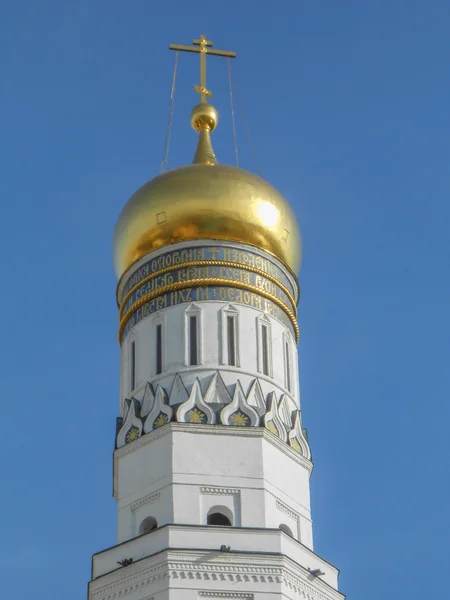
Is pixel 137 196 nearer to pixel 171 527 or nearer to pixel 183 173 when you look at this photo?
pixel 183 173

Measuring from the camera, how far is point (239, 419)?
65.8 ft

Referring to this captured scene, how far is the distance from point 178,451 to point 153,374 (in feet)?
4.81

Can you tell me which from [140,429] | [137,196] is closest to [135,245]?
[137,196]

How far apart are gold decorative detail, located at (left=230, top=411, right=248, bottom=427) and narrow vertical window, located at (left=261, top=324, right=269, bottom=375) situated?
0.86 metres

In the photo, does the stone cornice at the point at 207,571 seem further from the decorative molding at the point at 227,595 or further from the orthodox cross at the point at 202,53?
the orthodox cross at the point at 202,53

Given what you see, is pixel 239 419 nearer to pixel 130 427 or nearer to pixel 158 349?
pixel 130 427

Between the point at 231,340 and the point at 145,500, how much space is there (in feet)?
8.23

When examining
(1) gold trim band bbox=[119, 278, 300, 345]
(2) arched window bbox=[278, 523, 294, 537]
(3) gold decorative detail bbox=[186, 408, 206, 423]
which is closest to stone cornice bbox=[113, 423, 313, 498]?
(3) gold decorative detail bbox=[186, 408, 206, 423]

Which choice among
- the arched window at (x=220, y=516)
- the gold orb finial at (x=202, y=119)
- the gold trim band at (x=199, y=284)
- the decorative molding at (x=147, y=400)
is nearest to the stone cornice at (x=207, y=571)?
the arched window at (x=220, y=516)

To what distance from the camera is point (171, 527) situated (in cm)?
1881

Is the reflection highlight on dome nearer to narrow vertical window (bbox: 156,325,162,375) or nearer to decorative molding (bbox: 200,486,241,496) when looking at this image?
narrow vertical window (bbox: 156,325,162,375)

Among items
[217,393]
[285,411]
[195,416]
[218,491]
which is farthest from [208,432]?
[285,411]

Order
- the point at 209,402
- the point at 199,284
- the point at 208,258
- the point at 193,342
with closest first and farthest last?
the point at 209,402
the point at 193,342
the point at 199,284
the point at 208,258

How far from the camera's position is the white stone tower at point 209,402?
18.8 m
